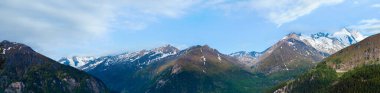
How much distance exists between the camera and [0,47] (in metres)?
74.1

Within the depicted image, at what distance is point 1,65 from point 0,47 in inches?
254

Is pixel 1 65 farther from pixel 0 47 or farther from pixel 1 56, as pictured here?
pixel 0 47

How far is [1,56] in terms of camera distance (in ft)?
227

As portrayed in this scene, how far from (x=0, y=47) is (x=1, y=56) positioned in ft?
17.8

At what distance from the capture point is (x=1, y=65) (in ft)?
225

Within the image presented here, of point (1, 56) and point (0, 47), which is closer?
point (1, 56)

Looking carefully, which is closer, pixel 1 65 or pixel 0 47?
pixel 1 65

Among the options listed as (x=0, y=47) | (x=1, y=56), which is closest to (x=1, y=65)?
(x=1, y=56)

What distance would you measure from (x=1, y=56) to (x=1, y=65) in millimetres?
1412
